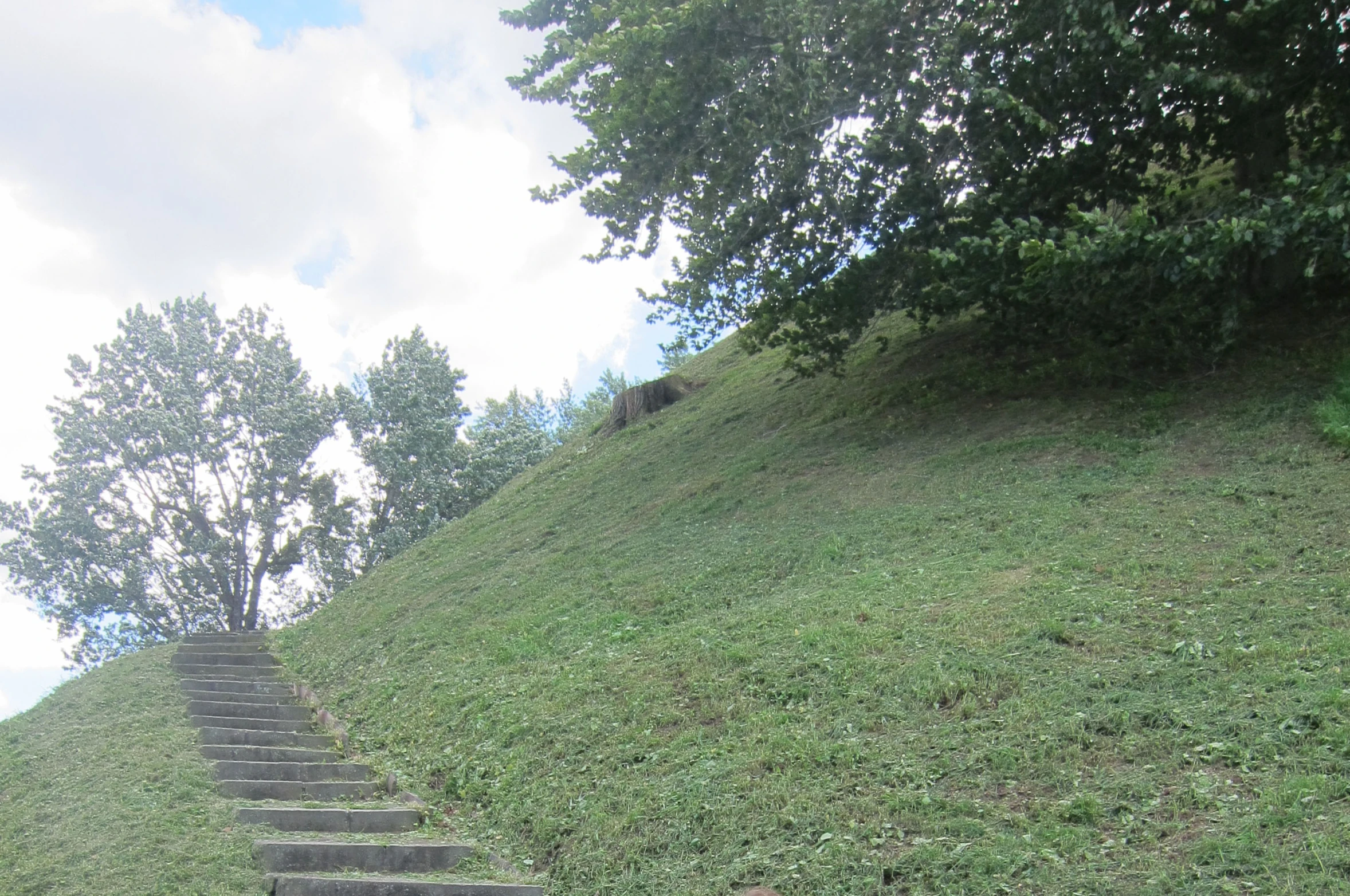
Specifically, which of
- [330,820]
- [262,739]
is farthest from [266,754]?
[330,820]

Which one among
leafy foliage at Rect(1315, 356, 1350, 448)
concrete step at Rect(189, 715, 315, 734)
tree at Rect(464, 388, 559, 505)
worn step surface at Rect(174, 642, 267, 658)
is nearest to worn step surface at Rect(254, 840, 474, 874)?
concrete step at Rect(189, 715, 315, 734)

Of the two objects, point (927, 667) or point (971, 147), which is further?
point (971, 147)

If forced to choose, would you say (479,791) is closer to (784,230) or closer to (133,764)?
(133,764)

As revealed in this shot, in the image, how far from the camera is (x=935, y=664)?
617 cm

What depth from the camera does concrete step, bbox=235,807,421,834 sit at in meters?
6.43

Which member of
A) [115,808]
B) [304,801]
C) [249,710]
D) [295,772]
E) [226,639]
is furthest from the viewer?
[226,639]

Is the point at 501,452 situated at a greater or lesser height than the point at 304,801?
greater

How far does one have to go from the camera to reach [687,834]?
17.1 feet

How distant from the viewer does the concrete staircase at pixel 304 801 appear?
5.35m

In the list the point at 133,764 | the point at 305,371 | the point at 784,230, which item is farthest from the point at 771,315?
the point at 305,371

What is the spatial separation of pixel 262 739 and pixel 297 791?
180cm

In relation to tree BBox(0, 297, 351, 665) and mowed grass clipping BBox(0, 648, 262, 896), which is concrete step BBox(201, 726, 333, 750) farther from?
tree BBox(0, 297, 351, 665)

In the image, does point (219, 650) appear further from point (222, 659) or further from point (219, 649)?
point (222, 659)

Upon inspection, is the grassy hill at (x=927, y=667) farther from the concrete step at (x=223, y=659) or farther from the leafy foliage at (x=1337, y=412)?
the concrete step at (x=223, y=659)
